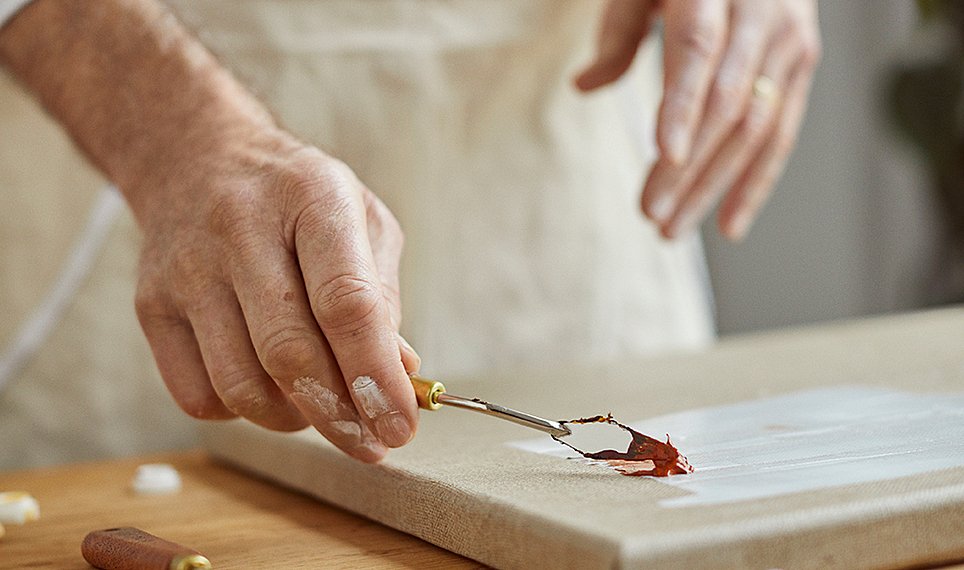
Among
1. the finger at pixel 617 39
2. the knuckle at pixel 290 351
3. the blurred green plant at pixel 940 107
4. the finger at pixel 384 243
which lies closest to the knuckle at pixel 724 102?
the finger at pixel 617 39

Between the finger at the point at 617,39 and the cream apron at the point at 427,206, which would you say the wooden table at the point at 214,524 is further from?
the finger at the point at 617,39

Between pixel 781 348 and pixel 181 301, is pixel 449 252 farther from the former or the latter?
pixel 181 301

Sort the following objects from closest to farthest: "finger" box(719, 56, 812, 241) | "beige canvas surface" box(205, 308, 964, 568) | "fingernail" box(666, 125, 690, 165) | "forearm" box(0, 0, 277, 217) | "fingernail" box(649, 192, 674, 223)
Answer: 1. "beige canvas surface" box(205, 308, 964, 568)
2. "forearm" box(0, 0, 277, 217)
3. "fingernail" box(666, 125, 690, 165)
4. "fingernail" box(649, 192, 674, 223)
5. "finger" box(719, 56, 812, 241)

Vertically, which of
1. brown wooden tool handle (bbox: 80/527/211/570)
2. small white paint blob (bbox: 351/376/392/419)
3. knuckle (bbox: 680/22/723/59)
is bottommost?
brown wooden tool handle (bbox: 80/527/211/570)

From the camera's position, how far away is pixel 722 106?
3.24 feet

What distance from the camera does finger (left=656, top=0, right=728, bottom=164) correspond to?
902 millimetres

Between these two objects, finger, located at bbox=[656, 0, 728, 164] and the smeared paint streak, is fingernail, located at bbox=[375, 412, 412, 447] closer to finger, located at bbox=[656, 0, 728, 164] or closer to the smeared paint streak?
the smeared paint streak

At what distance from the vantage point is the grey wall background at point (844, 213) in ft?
7.59

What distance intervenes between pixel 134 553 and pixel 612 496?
0.23 metres

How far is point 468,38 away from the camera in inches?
46.9

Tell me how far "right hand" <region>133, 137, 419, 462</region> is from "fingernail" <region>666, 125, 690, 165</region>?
1.04ft

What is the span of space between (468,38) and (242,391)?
675 mm

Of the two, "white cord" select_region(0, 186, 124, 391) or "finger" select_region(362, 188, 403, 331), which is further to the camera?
"white cord" select_region(0, 186, 124, 391)

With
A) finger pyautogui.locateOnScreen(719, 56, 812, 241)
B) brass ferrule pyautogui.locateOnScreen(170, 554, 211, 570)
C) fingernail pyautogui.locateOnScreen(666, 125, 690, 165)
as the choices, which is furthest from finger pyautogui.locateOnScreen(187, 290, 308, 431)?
finger pyautogui.locateOnScreen(719, 56, 812, 241)
